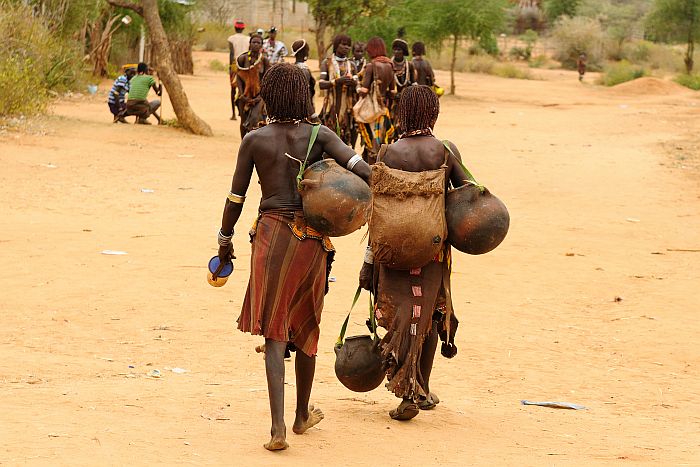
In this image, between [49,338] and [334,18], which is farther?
[334,18]

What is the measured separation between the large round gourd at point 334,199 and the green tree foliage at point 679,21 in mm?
41565

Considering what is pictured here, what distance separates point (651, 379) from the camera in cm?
688

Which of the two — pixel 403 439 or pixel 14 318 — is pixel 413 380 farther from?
pixel 14 318

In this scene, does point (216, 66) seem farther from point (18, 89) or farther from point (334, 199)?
point (334, 199)

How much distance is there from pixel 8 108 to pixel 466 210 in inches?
551

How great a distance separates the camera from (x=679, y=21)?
146 feet

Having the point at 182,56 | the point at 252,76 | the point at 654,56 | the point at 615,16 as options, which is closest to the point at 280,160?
the point at 252,76

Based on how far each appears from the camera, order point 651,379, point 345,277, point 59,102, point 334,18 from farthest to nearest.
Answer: point 334,18 → point 59,102 → point 345,277 → point 651,379

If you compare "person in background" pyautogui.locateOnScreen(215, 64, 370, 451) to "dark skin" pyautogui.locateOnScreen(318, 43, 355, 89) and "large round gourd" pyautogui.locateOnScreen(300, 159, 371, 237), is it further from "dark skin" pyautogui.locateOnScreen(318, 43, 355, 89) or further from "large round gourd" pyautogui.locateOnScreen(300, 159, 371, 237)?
"dark skin" pyautogui.locateOnScreen(318, 43, 355, 89)

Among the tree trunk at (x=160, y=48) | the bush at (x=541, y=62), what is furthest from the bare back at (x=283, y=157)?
the bush at (x=541, y=62)

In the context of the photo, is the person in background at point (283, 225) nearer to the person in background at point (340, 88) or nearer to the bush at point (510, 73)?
the person in background at point (340, 88)

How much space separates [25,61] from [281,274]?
570 inches

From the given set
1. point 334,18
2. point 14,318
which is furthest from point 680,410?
point 334,18

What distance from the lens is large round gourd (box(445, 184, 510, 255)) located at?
5055 mm
